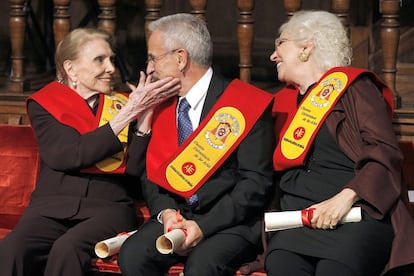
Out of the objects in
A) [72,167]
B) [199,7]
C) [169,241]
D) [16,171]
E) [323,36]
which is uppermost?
[323,36]

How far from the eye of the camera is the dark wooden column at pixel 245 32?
19.3 feet

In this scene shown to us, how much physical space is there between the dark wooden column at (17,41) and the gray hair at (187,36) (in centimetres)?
120

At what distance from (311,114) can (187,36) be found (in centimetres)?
63

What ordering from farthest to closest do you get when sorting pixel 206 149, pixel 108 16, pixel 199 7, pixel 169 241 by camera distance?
1. pixel 108 16
2. pixel 199 7
3. pixel 206 149
4. pixel 169 241

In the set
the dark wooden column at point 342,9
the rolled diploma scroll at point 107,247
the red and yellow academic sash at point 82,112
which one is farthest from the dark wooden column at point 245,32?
the rolled diploma scroll at point 107,247

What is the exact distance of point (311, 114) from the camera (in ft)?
16.6

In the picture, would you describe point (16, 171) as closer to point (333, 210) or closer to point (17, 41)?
point (17, 41)

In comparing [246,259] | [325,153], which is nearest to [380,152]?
[325,153]

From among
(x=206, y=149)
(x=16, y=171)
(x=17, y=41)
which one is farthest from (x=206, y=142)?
(x=17, y=41)

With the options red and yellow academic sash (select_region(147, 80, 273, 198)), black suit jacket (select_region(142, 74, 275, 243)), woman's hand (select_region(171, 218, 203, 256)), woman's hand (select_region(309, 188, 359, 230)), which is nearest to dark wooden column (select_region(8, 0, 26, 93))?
red and yellow academic sash (select_region(147, 80, 273, 198))

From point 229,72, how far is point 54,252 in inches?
93.4

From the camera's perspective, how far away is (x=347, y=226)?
15.8ft

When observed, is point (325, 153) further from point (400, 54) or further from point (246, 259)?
point (400, 54)

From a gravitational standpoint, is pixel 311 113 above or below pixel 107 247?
above
